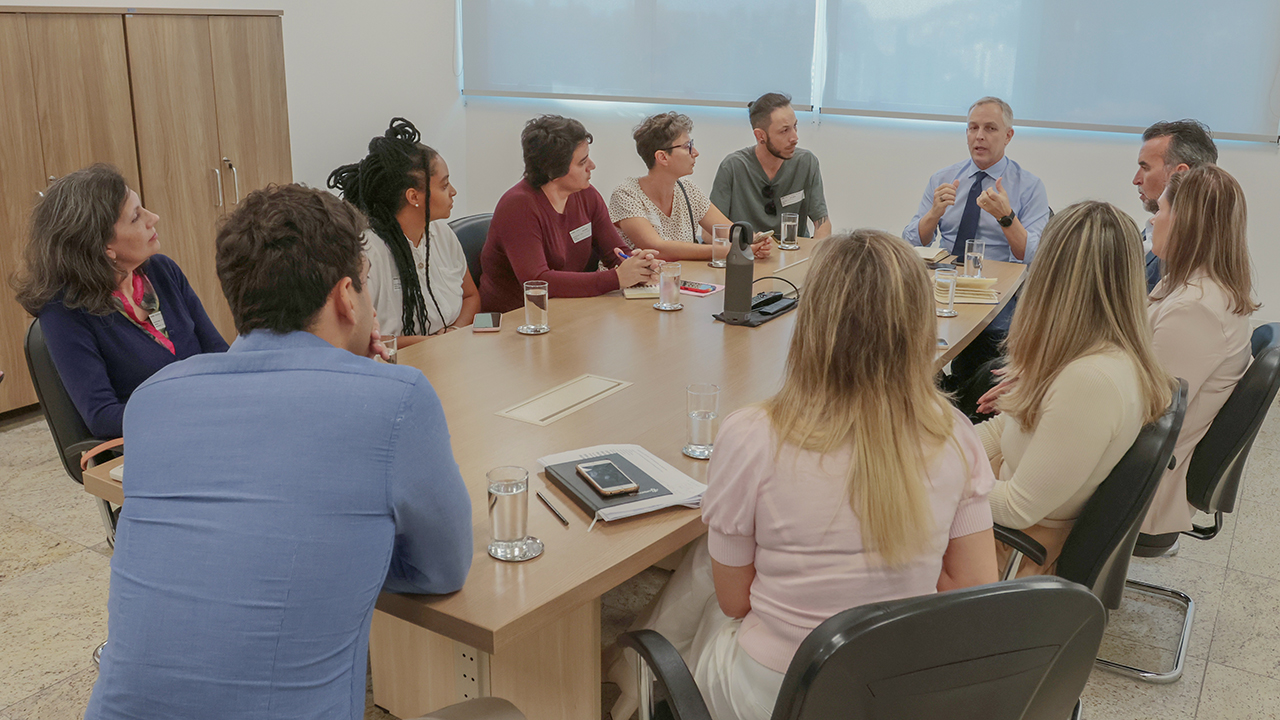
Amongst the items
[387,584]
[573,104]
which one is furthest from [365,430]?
[573,104]

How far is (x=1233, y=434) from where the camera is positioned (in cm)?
233

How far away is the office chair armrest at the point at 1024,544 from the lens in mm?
1954

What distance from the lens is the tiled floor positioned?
96.3 inches

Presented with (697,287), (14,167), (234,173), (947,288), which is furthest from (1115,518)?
(234,173)

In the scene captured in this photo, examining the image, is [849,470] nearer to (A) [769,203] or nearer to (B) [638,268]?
(B) [638,268]

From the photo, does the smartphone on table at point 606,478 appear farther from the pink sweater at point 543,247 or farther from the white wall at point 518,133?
the white wall at point 518,133

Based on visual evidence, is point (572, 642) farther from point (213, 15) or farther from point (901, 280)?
point (213, 15)

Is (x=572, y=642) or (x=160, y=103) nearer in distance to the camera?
(x=572, y=642)

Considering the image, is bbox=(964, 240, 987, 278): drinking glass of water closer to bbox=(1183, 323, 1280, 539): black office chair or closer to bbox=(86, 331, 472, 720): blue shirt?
bbox=(1183, 323, 1280, 539): black office chair

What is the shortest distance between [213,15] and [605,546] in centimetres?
403

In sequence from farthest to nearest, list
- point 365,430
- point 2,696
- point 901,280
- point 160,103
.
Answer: point 160,103 < point 2,696 < point 901,280 < point 365,430

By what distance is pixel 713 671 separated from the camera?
1611 mm

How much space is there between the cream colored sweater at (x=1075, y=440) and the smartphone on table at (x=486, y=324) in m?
1.51

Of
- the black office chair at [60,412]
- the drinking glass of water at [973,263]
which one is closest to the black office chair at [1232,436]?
the drinking glass of water at [973,263]
